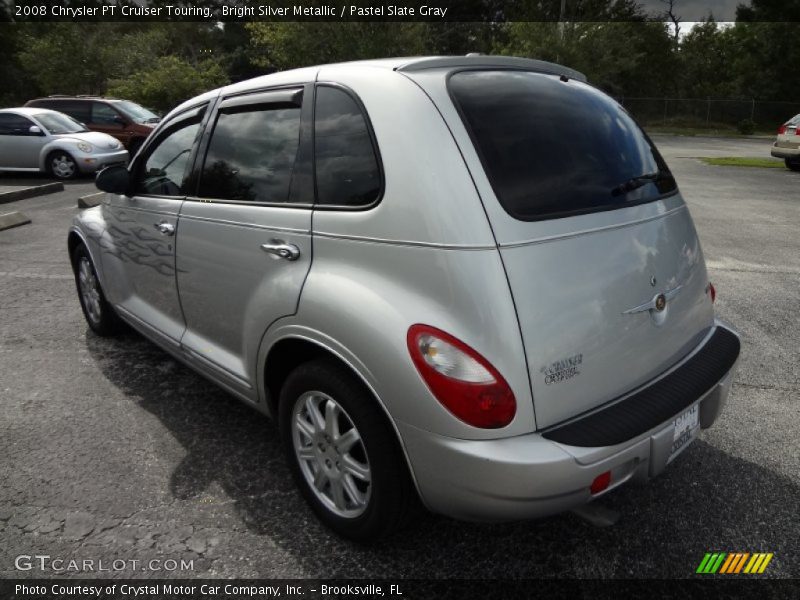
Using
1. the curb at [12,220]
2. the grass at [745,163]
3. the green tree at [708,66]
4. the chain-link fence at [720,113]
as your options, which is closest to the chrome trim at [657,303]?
the curb at [12,220]

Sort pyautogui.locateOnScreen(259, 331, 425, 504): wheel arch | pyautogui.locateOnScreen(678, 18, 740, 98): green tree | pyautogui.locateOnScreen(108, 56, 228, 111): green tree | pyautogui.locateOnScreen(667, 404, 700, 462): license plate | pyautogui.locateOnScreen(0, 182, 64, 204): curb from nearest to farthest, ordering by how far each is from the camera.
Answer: pyautogui.locateOnScreen(259, 331, 425, 504): wheel arch
pyautogui.locateOnScreen(667, 404, 700, 462): license plate
pyautogui.locateOnScreen(0, 182, 64, 204): curb
pyautogui.locateOnScreen(108, 56, 228, 111): green tree
pyautogui.locateOnScreen(678, 18, 740, 98): green tree

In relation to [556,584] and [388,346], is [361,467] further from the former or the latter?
[556,584]

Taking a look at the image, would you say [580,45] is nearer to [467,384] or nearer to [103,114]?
[103,114]

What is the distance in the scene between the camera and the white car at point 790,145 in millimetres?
15672

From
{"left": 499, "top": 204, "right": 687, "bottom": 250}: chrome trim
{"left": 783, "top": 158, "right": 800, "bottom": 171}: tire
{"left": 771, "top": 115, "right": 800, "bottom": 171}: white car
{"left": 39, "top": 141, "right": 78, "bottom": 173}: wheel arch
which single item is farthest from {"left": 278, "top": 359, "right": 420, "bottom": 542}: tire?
{"left": 783, "top": 158, "right": 800, "bottom": 171}: tire

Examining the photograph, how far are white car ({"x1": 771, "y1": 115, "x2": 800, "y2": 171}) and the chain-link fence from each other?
1018 inches

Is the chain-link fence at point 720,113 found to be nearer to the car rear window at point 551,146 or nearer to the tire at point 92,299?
the tire at point 92,299

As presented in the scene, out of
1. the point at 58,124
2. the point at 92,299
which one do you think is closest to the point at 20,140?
the point at 58,124

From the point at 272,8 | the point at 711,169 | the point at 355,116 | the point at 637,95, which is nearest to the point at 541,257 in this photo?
the point at 355,116

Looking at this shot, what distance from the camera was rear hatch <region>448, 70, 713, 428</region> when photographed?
1.95 meters

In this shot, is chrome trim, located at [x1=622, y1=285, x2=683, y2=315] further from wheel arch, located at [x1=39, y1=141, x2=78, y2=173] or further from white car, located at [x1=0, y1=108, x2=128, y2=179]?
wheel arch, located at [x1=39, y1=141, x2=78, y2=173]

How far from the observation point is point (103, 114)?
50.5 ft

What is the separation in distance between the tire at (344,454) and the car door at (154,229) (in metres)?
1.17

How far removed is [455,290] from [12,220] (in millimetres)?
9198
